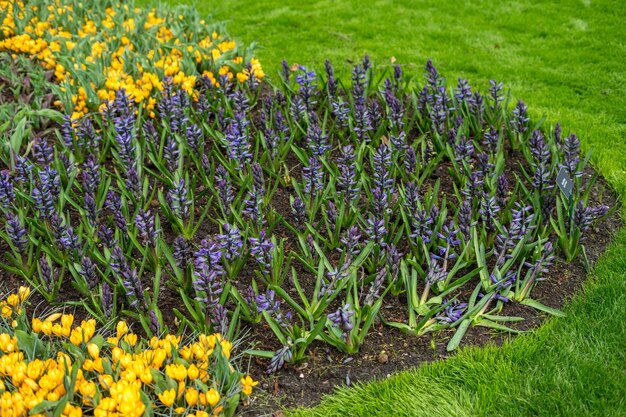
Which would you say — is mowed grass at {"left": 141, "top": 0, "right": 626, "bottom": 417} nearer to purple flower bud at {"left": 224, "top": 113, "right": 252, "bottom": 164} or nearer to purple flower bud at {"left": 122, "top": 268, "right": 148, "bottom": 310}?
purple flower bud at {"left": 122, "top": 268, "right": 148, "bottom": 310}

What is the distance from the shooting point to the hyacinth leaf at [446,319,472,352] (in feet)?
10.9

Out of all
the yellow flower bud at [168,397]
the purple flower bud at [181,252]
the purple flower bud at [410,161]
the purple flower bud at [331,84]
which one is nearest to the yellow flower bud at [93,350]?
the yellow flower bud at [168,397]

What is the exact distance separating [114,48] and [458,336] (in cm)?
411

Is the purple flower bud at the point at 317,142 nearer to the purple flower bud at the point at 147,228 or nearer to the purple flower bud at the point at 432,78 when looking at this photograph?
the purple flower bud at the point at 432,78

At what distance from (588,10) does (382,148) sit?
181 inches

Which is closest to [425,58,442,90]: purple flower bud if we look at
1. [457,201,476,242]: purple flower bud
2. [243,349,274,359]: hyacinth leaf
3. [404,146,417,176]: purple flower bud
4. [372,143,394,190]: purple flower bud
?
[404,146,417,176]: purple flower bud

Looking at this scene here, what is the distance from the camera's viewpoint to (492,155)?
4.62 meters

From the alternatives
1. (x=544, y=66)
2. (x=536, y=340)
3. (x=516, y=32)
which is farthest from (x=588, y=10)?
(x=536, y=340)

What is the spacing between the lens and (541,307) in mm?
3523

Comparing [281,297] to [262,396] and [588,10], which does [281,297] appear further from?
[588,10]

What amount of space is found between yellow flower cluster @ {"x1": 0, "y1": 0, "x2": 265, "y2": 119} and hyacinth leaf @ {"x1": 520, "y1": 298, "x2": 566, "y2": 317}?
9.69 ft

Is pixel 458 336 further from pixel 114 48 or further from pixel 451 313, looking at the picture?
pixel 114 48

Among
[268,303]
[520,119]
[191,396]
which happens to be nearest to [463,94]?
[520,119]

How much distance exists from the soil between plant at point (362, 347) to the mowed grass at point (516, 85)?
0.26 ft
